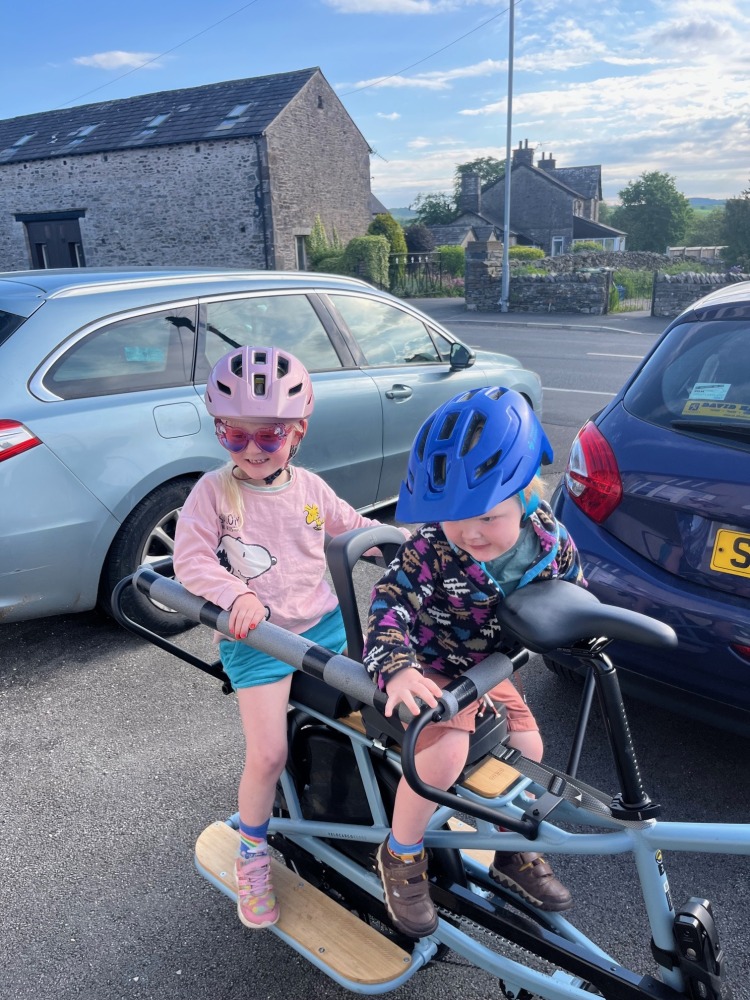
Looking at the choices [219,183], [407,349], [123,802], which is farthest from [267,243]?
[123,802]

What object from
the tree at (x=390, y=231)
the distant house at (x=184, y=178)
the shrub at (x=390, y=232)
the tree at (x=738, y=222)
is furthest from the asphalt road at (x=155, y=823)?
the tree at (x=738, y=222)

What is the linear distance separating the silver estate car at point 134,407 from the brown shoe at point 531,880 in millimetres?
2393

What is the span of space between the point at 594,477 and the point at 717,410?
48 centimetres

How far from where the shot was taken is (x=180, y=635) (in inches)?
159

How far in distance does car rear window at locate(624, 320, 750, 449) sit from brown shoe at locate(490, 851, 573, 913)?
1.51 m

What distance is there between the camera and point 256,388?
2080mm

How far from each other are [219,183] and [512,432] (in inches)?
1281

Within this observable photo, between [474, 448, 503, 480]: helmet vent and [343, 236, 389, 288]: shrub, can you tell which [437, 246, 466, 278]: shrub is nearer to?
[343, 236, 389, 288]: shrub

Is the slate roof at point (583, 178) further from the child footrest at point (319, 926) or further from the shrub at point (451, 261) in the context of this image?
the child footrest at point (319, 926)

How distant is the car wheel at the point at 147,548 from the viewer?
3.74 m

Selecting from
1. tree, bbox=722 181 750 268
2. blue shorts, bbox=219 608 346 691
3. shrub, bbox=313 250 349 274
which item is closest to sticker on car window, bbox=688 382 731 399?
blue shorts, bbox=219 608 346 691

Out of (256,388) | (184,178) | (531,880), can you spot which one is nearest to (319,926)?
(531,880)

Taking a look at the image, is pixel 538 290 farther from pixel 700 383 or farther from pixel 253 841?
pixel 253 841

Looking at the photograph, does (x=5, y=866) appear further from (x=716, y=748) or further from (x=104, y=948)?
(x=716, y=748)
